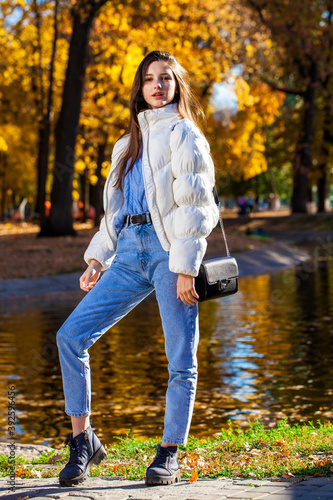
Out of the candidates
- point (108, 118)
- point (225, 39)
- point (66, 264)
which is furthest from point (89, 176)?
point (66, 264)

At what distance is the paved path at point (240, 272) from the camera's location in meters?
16.4

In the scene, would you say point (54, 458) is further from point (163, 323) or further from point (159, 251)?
point (159, 251)

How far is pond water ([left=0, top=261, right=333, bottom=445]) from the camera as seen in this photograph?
659cm

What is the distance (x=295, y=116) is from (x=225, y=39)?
2186 centimetres

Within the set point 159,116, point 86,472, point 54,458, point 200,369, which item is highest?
point 159,116

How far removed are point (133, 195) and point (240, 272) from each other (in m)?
16.4

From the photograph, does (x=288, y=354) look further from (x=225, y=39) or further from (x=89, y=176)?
(x=89, y=176)

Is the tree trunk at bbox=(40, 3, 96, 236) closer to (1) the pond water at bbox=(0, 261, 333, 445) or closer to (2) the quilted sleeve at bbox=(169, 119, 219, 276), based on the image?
(1) the pond water at bbox=(0, 261, 333, 445)

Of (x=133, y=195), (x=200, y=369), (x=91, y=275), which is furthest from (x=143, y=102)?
(x=200, y=369)

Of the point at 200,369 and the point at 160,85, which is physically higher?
the point at 160,85

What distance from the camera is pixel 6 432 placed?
632 centimetres

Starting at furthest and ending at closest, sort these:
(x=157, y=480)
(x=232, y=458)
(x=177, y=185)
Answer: (x=232, y=458) → (x=177, y=185) → (x=157, y=480)

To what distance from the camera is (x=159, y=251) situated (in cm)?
449

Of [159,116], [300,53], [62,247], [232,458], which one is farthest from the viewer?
[300,53]
